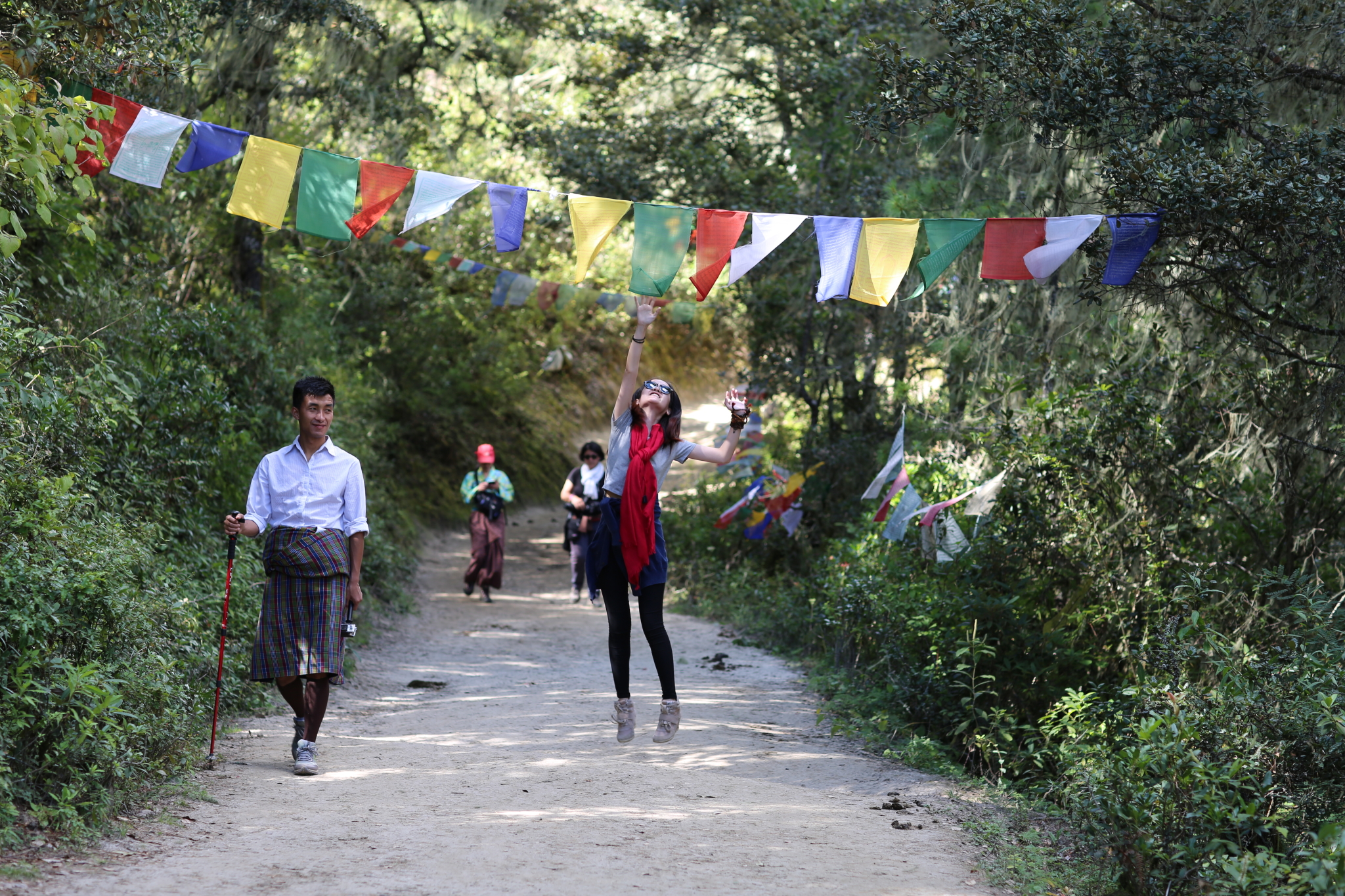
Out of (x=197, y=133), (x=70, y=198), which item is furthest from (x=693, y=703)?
(x=70, y=198)

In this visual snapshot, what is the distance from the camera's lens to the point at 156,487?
6.66 m

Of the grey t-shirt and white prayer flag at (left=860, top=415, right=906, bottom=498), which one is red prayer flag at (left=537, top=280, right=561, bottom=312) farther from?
the grey t-shirt

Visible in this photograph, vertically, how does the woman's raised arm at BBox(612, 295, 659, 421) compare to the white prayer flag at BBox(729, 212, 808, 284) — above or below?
below

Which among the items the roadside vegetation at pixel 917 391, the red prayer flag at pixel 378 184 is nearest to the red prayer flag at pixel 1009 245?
the roadside vegetation at pixel 917 391

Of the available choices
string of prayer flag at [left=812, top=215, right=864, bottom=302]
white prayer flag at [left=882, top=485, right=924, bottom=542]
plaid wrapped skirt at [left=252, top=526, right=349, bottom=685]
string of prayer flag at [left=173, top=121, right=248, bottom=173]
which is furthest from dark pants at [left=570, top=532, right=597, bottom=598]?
plaid wrapped skirt at [left=252, top=526, right=349, bottom=685]

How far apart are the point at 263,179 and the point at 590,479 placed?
15.6ft

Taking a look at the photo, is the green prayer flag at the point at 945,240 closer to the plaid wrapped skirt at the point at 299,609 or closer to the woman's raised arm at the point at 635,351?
the woman's raised arm at the point at 635,351

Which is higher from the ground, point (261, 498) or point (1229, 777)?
point (261, 498)

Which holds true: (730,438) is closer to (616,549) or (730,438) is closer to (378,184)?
(616,549)

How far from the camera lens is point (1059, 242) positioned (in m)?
5.82

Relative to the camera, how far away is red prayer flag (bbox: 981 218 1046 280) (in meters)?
6.00

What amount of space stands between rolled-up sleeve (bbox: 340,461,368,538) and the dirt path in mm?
1072

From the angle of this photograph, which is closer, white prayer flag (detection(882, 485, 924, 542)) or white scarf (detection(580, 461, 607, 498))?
white prayer flag (detection(882, 485, 924, 542))

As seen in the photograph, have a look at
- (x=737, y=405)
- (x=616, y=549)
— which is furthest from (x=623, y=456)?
(x=737, y=405)
